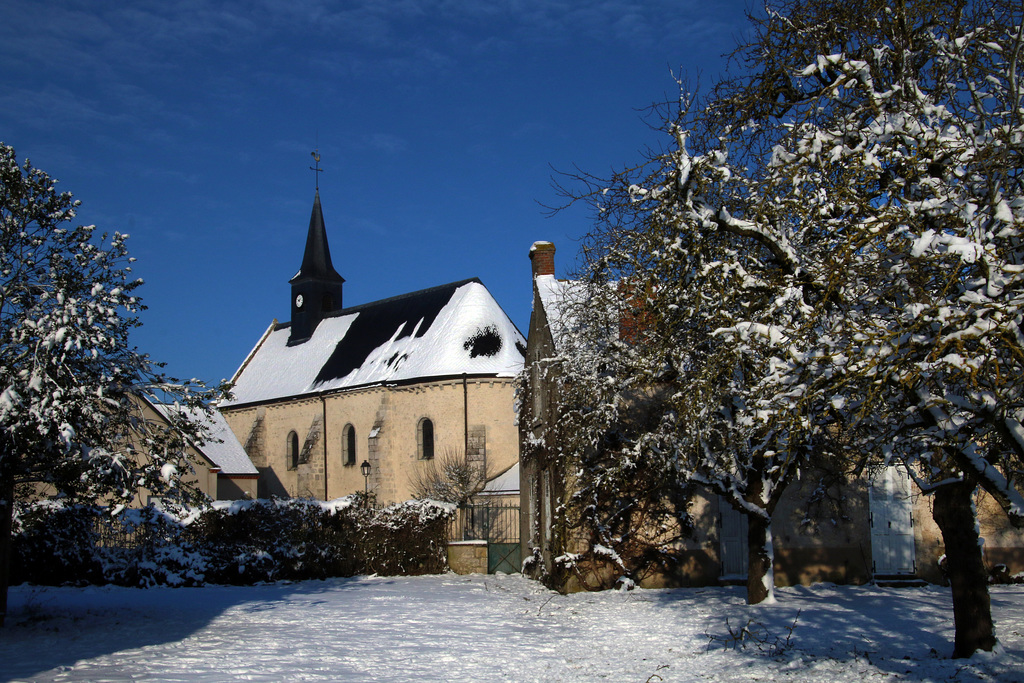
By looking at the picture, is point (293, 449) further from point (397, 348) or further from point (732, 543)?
point (732, 543)

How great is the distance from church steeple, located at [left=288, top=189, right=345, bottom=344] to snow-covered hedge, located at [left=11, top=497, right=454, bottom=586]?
20477mm

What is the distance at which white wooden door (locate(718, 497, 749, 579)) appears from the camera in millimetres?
15484

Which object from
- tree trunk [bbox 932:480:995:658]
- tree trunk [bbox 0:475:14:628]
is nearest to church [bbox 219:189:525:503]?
tree trunk [bbox 0:475:14:628]

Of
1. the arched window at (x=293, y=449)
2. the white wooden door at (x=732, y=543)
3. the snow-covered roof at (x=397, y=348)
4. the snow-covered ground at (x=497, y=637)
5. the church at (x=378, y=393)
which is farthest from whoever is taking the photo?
the arched window at (x=293, y=449)

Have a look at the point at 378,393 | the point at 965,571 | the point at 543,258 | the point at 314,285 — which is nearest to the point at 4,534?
the point at 965,571

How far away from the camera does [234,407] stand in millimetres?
37906

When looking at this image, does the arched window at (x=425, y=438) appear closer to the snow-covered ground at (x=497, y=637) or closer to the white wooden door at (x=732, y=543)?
the snow-covered ground at (x=497, y=637)

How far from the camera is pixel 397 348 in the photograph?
32.4 metres

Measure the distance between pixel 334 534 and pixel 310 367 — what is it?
1716cm

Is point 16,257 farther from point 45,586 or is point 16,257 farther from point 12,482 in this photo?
point 45,586

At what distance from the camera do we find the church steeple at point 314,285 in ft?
130

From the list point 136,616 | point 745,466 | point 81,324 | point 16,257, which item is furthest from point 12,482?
point 745,466

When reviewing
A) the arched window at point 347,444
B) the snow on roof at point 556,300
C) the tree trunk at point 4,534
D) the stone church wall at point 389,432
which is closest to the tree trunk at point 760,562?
the snow on roof at point 556,300

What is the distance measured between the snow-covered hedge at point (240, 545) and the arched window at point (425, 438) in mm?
8816
